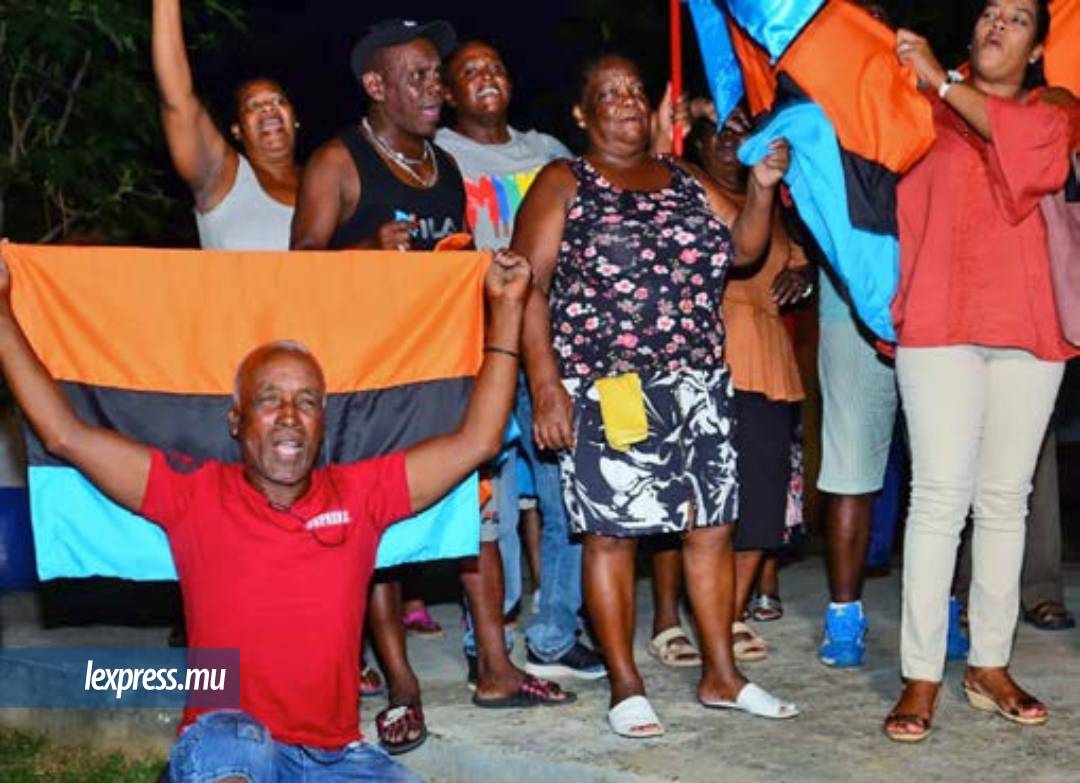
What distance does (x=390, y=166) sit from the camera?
6.10m

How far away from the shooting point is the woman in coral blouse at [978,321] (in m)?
5.72

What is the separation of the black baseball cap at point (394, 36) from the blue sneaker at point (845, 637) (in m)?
2.12

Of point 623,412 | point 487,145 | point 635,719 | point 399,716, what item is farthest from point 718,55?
point 399,716

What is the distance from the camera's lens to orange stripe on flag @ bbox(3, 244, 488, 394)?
5578 mm

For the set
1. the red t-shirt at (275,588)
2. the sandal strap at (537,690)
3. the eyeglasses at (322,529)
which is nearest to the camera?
the red t-shirt at (275,588)

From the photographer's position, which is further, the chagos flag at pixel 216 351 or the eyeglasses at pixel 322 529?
the chagos flag at pixel 216 351

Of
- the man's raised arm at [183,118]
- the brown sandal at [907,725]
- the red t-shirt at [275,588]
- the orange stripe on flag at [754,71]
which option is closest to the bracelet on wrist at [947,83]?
the orange stripe on flag at [754,71]

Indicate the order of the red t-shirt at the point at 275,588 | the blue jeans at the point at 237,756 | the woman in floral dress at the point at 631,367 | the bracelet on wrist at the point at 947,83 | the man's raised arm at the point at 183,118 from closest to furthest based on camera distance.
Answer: the blue jeans at the point at 237,756 < the red t-shirt at the point at 275,588 < the bracelet on wrist at the point at 947,83 < the man's raised arm at the point at 183,118 < the woman in floral dress at the point at 631,367

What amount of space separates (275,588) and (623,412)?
136 cm

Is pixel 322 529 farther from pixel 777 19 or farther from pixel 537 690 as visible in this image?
pixel 777 19

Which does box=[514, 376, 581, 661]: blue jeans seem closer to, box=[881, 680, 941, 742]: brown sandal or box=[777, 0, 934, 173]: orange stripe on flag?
box=[881, 680, 941, 742]: brown sandal

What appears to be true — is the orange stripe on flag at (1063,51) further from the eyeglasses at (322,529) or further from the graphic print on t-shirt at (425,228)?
the eyeglasses at (322,529)

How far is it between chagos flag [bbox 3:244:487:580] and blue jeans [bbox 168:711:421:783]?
0.95 metres

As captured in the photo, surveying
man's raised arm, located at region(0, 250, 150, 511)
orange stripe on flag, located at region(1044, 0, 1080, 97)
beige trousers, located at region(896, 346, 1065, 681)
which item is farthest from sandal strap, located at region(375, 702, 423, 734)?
orange stripe on flag, located at region(1044, 0, 1080, 97)
